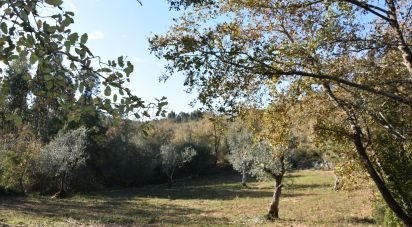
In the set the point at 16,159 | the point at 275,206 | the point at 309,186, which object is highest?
the point at 16,159

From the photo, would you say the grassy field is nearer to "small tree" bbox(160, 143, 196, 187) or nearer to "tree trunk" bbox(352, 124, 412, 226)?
"tree trunk" bbox(352, 124, 412, 226)

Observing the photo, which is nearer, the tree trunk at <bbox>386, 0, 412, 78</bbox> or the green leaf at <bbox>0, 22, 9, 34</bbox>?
the green leaf at <bbox>0, 22, 9, 34</bbox>

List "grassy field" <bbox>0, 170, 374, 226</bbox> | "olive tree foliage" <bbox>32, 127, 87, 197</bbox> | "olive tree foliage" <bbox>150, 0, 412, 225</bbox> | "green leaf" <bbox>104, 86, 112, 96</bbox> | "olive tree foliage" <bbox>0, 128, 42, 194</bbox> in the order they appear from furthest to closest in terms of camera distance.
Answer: "olive tree foliage" <bbox>32, 127, 87, 197</bbox> → "olive tree foliage" <bbox>0, 128, 42, 194</bbox> → "grassy field" <bbox>0, 170, 374, 226</bbox> → "olive tree foliage" <bbox>150, 0, 412, 225</bbox> → "green leaf" <bbox>104, 86, 112, 96</bbox>

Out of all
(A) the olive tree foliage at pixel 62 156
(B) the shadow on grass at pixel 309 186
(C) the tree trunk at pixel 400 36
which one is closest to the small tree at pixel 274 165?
(B) the shadow on grass at pixel 309 186

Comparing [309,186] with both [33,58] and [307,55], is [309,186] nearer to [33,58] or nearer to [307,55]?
[307,55]

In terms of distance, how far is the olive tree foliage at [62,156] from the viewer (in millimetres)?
51906

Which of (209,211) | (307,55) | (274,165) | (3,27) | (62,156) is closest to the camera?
(3,27)

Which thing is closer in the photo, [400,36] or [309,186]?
[400,36]

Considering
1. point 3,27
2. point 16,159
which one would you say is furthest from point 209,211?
point 3,27

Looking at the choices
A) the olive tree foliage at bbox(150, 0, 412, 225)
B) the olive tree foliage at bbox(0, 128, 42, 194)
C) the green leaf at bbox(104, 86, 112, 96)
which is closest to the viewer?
the green leaf at bbox(104, 86, 112, 96)

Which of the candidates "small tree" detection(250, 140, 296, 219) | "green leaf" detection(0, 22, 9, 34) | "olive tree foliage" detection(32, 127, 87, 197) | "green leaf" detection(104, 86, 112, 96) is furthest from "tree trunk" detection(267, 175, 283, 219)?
"green leaf" detection(0, 22, 9, 34)

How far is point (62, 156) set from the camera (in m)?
51.9

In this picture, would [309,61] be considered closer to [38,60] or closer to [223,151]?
[38,60]

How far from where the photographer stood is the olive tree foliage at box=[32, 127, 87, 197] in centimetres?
5191
